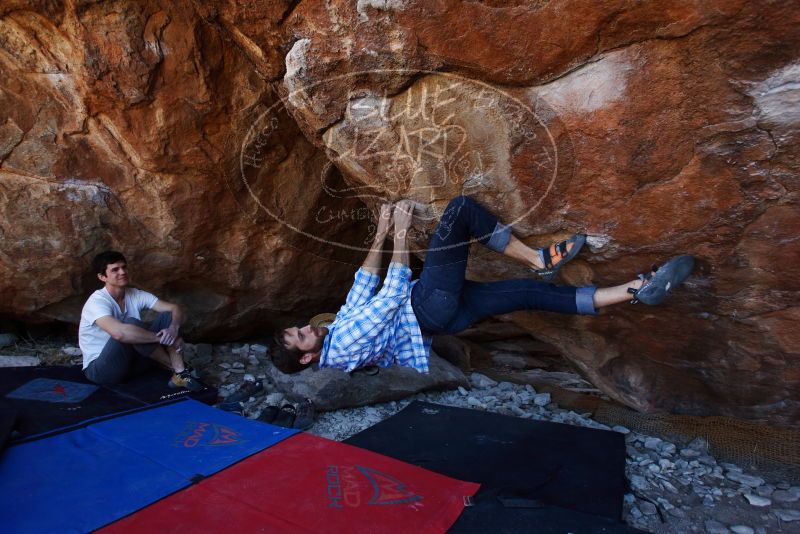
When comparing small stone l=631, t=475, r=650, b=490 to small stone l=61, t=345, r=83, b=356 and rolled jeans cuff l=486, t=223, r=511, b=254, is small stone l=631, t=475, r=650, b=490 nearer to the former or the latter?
rolled jeans cuff l=486, t=223, r=511, b=254

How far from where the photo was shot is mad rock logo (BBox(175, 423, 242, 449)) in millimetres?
2795

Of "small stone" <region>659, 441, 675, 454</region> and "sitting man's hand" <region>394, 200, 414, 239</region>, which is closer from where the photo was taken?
"sitting man's hand" <region>394, 200, 414, 239</region>

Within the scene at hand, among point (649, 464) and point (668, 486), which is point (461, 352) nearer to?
point (649, 464)

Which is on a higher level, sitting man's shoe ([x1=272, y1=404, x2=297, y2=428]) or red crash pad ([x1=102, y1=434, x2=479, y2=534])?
red crash pad ([x1=102, y1=434, x2=479, y2=534])

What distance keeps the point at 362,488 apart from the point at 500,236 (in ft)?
4.55

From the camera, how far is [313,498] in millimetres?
2242

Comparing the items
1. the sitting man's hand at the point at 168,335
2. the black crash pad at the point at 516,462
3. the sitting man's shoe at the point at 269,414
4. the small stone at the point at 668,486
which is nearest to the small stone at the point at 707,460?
the small stone at the point at 668,486

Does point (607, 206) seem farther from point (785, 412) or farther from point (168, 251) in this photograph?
point (168, 251)

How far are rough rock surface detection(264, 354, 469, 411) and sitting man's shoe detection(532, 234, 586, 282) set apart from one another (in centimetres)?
171

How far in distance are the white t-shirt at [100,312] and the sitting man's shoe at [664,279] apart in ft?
11.1

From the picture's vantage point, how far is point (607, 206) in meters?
2.43

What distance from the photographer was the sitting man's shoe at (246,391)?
3.82 metres

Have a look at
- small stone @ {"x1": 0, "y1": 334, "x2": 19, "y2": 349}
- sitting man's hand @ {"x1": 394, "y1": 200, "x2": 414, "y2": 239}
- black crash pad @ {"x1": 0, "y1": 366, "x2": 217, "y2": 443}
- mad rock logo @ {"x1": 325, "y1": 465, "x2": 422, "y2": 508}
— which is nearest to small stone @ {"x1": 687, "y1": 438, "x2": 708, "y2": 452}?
mad rock logo @ {"x1": 325, "y1": 465, "x2": 422, "y2": 508}

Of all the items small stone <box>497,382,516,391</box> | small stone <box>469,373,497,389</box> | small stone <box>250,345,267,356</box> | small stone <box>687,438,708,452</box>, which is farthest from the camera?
small stone <box>250,345,267,356</box>
